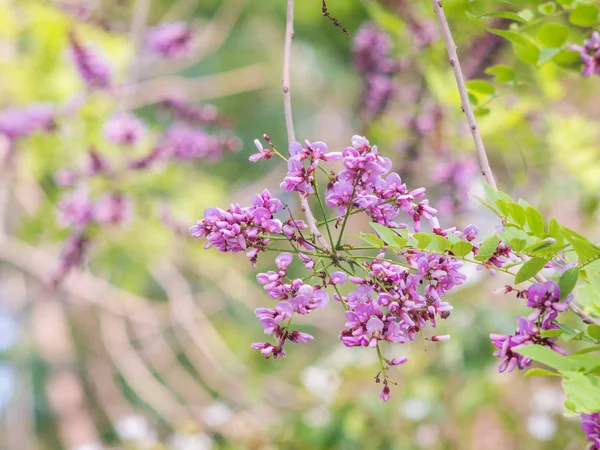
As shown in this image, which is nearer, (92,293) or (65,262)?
(65,262)

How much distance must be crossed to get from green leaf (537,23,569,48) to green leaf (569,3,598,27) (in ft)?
0.08

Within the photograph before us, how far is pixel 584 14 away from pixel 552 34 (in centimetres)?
5

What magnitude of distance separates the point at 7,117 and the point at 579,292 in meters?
2.01

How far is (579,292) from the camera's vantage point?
0.63m

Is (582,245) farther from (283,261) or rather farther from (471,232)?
(283,261)

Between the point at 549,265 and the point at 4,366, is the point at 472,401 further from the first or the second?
the point at 4,366

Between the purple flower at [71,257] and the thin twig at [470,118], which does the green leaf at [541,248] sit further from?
the purple flower at [71,257]

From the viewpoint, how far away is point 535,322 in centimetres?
66

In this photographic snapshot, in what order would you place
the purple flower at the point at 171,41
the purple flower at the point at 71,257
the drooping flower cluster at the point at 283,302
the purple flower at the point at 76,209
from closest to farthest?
the drooping flower cluster at the point at 283,302 < the purple flower at the point at 71,257 < the purple flower at the point at 76,209 < the purple flower at the point at 171,41

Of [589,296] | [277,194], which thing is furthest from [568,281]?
[277,194]

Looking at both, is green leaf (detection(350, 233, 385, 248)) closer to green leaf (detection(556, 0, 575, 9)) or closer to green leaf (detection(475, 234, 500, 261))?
green leaf (detection(475, 234, 500, 261))

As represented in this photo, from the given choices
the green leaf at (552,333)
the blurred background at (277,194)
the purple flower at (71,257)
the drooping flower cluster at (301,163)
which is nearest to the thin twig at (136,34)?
the blurred background at (277,194)

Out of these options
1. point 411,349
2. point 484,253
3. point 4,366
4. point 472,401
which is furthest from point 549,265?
point 4,366

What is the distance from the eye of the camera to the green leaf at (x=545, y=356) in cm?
58
